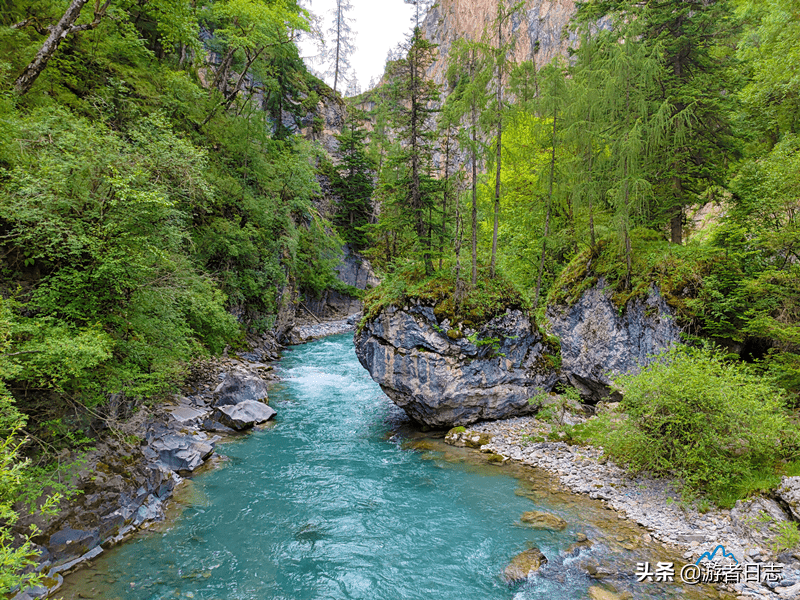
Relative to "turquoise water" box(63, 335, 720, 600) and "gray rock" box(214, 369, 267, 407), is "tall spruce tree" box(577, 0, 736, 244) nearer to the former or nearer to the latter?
"turquoise water" box(63, 335, 720, 600)

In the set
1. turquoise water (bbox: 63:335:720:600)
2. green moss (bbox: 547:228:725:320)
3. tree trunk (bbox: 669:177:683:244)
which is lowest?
turquoise water (bbox: 63:335:720:600)

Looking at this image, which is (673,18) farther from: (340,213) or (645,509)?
(340,213)

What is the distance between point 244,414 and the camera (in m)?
12.3

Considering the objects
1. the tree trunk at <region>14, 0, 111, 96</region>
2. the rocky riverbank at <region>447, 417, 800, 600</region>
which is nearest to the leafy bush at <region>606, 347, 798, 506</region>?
the rocky riverbank at <region>447, 417, 800, 600</region>

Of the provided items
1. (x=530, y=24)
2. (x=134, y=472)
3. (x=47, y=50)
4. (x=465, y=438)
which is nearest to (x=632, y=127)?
(x=465, y=438)

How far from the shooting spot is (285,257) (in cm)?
2512

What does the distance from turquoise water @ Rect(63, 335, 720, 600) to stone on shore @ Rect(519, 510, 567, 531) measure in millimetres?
163

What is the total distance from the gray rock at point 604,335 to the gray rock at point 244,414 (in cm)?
1160

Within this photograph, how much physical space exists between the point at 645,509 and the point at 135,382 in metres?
11.0

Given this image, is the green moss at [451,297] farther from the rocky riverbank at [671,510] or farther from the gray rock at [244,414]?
the gray rock at [244,414]

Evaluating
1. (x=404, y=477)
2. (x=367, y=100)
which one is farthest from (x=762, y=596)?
(x=367, y=100)

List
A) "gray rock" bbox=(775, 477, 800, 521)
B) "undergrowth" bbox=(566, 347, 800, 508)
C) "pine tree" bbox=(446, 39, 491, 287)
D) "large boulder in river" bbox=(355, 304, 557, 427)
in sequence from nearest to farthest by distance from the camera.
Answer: "gray rock" bbox=(775, 477, 800, 521) < "undergrowth" bbox=(566, 347, 800, 508) < "large boulder in river" bbox=(355, 304, 557, 427) < "pine tree" bbox=(446, 39, 491, 287)

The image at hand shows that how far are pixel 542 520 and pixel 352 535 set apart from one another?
3.94 metres

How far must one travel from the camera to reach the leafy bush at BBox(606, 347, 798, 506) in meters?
7.31
